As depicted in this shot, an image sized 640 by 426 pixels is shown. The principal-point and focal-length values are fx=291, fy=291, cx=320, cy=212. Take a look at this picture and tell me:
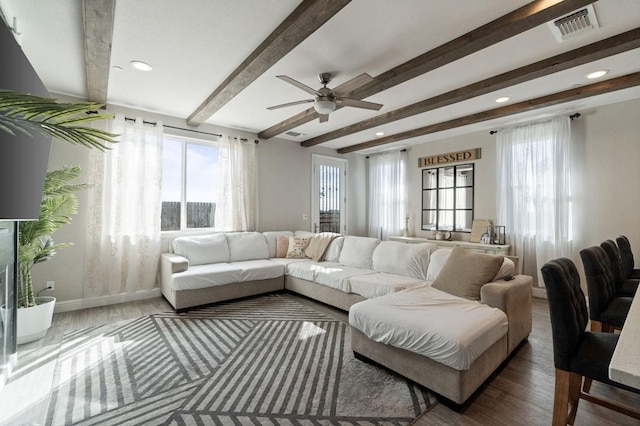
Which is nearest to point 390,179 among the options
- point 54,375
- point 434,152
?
point 434,152

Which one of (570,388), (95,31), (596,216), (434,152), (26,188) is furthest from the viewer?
(434,152)

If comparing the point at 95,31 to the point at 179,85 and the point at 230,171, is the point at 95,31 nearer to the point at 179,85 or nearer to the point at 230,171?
the point at 179,85

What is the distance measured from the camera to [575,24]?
214cm

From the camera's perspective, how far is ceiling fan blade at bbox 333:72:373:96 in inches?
98.3

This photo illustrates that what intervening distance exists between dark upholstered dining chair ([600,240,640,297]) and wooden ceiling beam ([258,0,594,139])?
189cm

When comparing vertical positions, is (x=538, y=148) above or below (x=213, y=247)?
above

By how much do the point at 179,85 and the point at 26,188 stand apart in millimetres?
2987

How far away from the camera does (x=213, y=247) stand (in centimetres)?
438

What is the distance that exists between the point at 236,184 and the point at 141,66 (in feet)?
7.56

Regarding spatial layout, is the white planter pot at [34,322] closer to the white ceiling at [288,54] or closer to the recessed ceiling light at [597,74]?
the white ceiling at [288,54]

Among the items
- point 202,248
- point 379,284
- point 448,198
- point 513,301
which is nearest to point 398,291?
point 379,284

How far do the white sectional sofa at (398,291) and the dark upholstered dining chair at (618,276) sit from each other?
657 mm

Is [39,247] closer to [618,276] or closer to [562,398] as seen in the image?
[562,398]

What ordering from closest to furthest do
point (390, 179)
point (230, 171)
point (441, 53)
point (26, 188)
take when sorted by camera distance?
point (26, 188) → point (441, 53) → point (230, 171) → point (390, 179)
